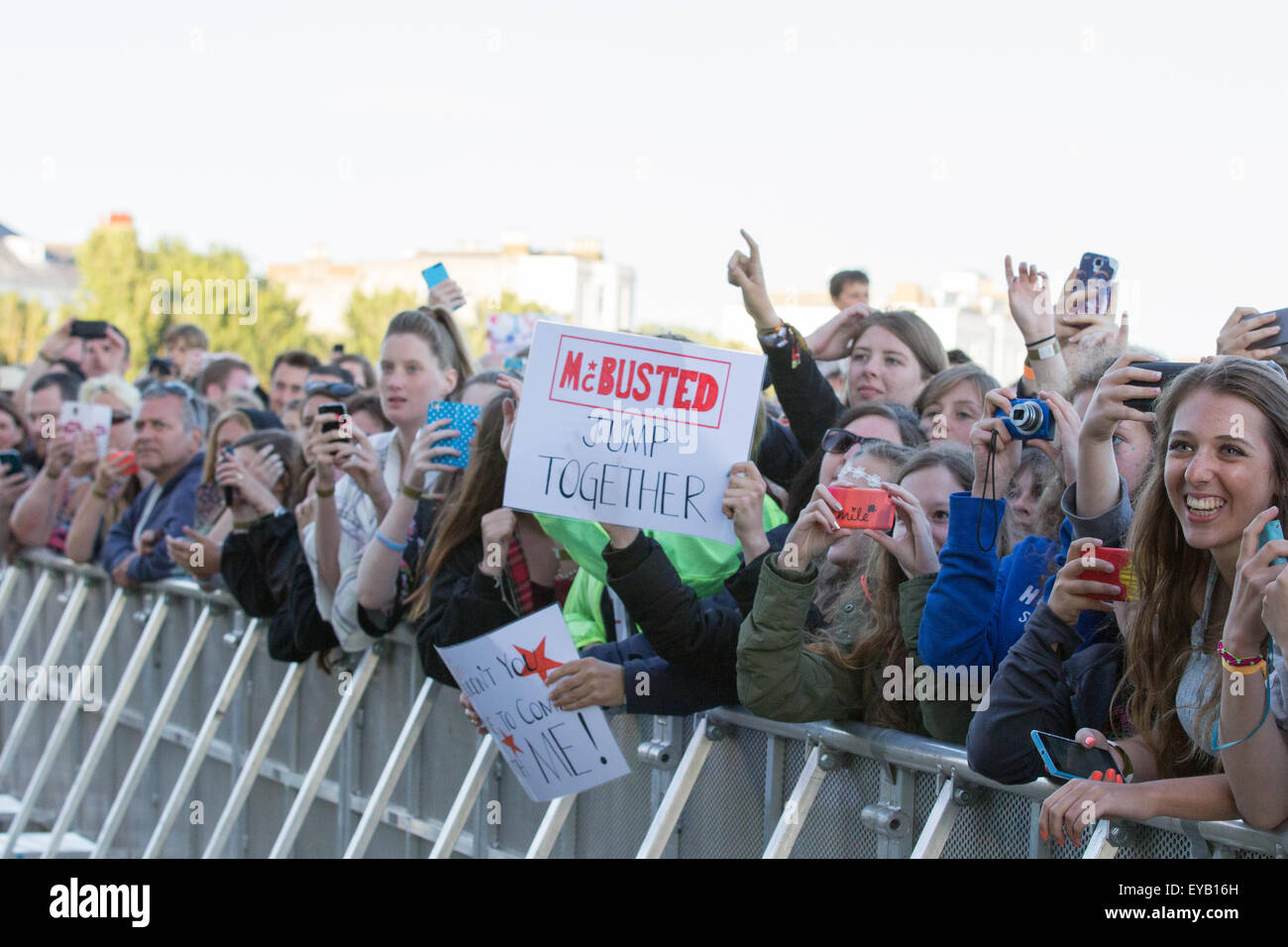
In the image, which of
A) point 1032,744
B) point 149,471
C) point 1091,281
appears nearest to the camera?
point 1032,744

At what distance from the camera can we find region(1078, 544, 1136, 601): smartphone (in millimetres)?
3498

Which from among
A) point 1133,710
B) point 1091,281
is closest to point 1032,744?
point 1133,710

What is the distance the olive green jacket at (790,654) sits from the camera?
4.05 m

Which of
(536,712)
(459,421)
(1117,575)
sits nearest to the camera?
(1117,575)

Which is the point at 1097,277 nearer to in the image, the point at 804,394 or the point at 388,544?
the point at 804,394

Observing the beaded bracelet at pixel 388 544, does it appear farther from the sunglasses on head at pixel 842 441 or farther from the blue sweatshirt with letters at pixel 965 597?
the blue sweatshirt with letters at pixel 965 597

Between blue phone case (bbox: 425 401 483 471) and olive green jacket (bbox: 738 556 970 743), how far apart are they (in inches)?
72.7

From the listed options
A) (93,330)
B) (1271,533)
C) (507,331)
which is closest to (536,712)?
(1271,533)

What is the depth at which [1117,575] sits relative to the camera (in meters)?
3.52

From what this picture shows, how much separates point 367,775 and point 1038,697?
11.4 feet

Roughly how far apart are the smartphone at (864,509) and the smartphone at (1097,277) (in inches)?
47.9

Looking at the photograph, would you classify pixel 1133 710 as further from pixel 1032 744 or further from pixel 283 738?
pixel 283 738

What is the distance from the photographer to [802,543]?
13.4 ft

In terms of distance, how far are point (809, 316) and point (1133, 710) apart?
194 feet
